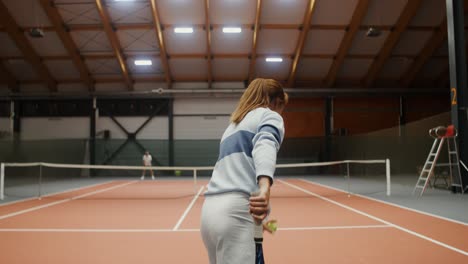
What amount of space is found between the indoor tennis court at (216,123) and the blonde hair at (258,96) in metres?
2.94

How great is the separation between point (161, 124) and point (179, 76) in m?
3.34

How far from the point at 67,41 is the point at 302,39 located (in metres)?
12.6

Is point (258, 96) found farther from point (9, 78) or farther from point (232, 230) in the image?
point (9, 78)

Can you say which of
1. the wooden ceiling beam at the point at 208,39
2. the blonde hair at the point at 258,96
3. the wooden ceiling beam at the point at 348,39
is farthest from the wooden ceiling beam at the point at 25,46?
the blonde hair at the point at 258,96

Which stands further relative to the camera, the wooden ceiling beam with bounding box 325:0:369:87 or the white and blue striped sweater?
the wooden ceiling beam with bounding box 325:0:369:87

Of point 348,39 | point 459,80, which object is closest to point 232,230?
point 459,80

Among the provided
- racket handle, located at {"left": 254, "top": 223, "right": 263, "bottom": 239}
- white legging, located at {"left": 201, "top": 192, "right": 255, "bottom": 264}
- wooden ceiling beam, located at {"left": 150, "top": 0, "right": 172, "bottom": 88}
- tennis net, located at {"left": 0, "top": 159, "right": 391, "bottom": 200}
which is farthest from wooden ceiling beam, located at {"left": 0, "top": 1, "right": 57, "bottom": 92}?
racket handle, located at {"left": 254, "top": 223, "right": 263, "bottom": 239}

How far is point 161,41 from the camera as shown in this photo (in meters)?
20.9

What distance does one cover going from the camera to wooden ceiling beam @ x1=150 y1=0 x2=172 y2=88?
18969 mm

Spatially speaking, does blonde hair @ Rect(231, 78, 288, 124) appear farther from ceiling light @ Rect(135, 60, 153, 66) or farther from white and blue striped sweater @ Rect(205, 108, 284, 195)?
ceiling light @ Rect(135, 60, 153, 66)

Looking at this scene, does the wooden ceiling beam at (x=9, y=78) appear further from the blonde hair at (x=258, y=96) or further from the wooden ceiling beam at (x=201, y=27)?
the blonde hair at (x=258, y=96)

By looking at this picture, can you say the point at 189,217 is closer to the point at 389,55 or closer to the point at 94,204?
the point at 94,204

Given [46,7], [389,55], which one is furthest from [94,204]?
[389,55]

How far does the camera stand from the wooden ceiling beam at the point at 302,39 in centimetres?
1915
